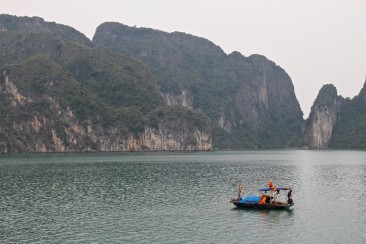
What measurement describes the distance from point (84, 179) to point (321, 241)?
5580 centimetres

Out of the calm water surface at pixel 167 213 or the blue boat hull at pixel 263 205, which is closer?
the calm water surface at pixel 167 213

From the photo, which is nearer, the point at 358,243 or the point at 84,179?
the point at 358,243

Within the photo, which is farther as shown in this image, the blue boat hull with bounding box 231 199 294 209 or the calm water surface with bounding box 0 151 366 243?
the blue boat hull with bounding box 231 199 294 209

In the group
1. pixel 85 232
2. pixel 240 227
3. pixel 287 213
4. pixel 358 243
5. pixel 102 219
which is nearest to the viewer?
pixel 358 243

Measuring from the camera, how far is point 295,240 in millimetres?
43531

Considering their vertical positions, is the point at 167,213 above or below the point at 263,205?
below

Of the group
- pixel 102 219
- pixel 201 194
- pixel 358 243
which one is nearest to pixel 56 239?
pixel 102 219

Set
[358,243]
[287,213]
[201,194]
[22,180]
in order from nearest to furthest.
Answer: [358,243]
[287,213]
[201,194]
[22,180]

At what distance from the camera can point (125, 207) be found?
5941 centimetres

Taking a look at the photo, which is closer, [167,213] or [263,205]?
[167,213]

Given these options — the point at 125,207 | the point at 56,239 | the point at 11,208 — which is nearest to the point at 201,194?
the point at 125,207

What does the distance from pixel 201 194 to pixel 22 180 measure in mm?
35711

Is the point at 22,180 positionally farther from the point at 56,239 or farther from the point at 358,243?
the point at 358,243

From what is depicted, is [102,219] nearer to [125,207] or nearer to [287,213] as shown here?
[125,207]
